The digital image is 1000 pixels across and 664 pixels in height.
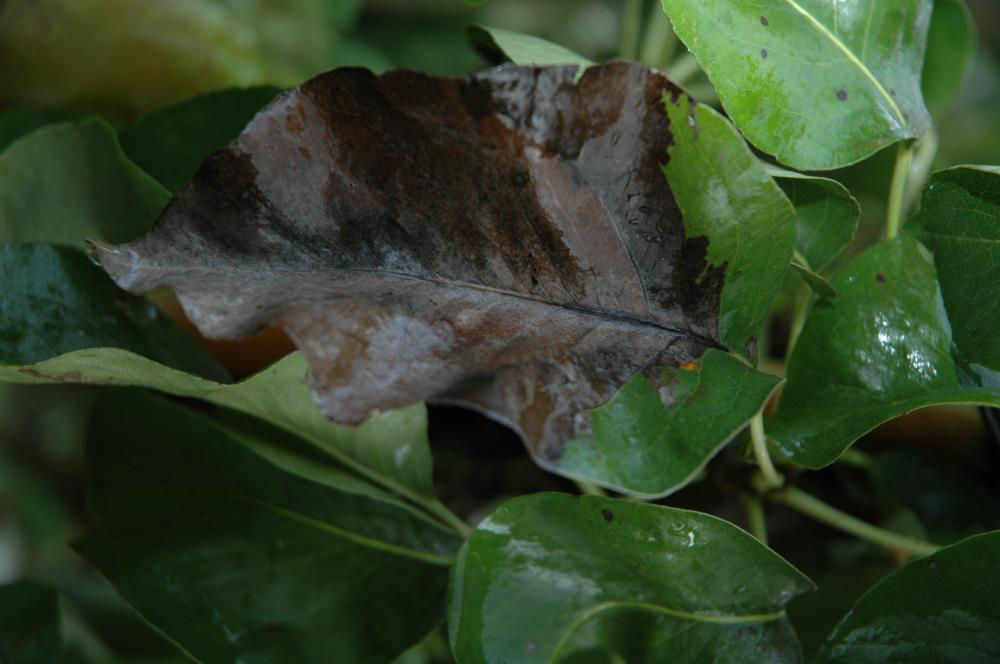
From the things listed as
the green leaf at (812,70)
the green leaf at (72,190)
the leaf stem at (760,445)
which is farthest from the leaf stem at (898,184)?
the green leaf at (72,190)

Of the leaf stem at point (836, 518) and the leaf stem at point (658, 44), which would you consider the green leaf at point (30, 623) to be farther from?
the leaf stem at point (658, 44)

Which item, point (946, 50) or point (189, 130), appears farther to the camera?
point (946, 50)

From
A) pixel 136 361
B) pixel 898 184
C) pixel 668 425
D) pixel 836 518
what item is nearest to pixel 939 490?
pixel 836 518

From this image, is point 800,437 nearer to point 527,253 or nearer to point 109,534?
point 527,253

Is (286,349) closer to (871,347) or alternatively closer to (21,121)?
(21,121)

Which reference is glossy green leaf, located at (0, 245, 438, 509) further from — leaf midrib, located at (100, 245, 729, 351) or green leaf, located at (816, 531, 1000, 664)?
green leaf, located at (816, 531, 1000, 664)

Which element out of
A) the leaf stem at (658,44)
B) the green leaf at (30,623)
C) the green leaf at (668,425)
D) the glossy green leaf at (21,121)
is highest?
the leaf stem at (658,44)

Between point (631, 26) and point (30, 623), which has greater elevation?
point (631, 26)
